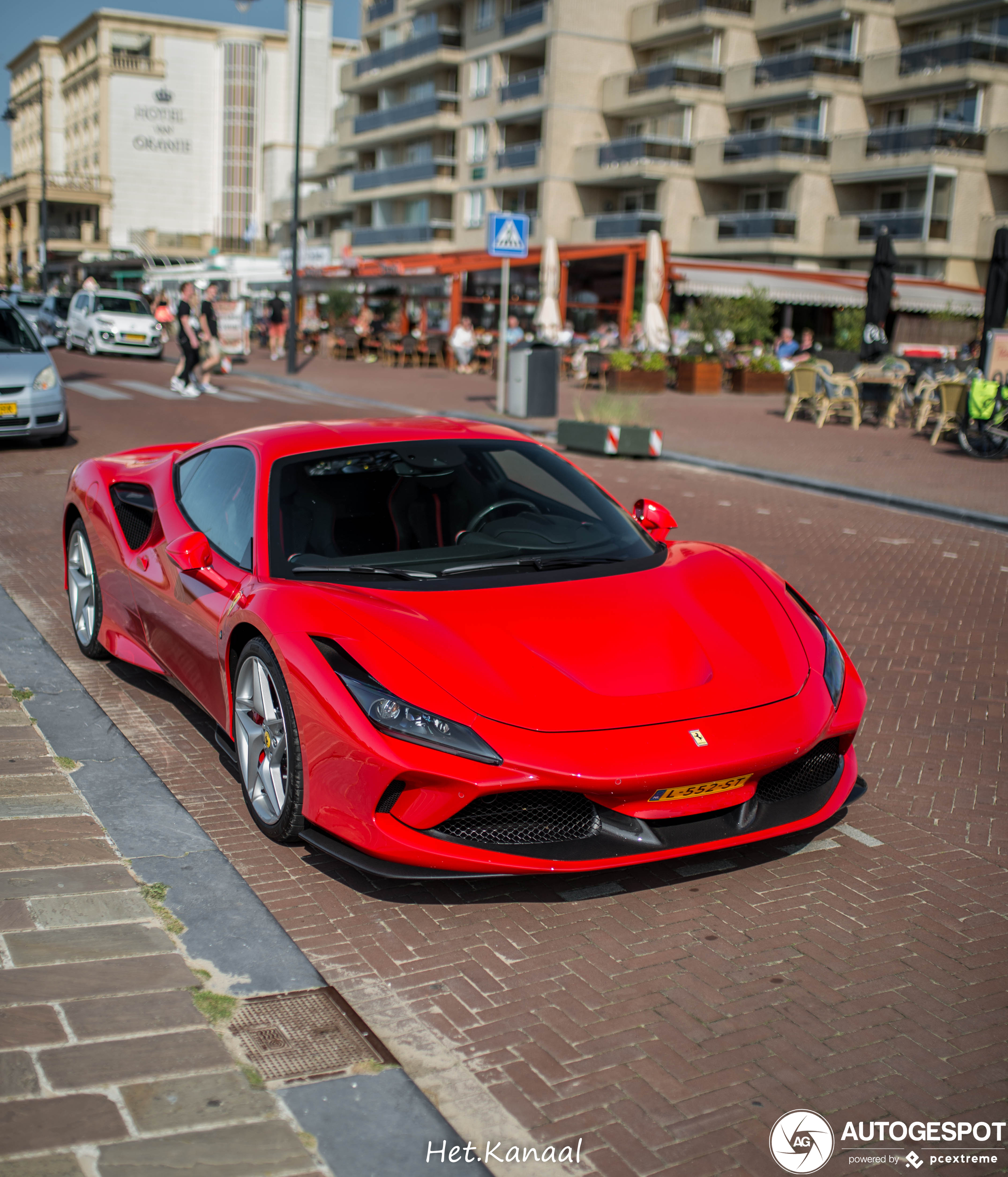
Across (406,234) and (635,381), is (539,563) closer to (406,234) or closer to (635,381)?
(635,381)

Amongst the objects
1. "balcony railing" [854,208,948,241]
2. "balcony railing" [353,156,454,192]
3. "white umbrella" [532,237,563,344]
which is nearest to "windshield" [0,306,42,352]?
"white umbrella" [532,237,563,344]

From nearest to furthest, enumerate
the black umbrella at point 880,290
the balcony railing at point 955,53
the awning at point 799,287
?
the black umbrella at point 880,290 < the awning at point 799,287 < the balcony railing at point 955,53

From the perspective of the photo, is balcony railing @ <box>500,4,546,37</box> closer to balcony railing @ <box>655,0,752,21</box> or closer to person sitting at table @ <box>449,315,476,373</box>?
balcony railing @ <box>655,0,752,21</box>

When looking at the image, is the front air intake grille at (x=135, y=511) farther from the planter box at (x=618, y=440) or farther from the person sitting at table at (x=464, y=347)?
the person sitting at table at (x=464, y=347)

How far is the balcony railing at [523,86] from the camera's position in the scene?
51.2m

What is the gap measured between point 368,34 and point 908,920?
73055 mm

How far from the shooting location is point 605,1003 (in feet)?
10.1

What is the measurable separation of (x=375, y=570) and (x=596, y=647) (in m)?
0.89

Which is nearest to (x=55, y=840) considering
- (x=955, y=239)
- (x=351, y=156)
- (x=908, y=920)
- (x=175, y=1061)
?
(x=175, y=1061)

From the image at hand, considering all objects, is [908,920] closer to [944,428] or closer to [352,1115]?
[352,1115]

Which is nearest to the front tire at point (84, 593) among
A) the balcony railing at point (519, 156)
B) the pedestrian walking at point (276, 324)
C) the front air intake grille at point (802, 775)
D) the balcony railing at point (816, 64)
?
the front air intake grille at point (802, 775)

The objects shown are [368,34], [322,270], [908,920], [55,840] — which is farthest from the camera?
[368,34]

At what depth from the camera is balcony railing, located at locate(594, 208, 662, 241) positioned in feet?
154

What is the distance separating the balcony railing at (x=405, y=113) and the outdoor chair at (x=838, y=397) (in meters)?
42.7
